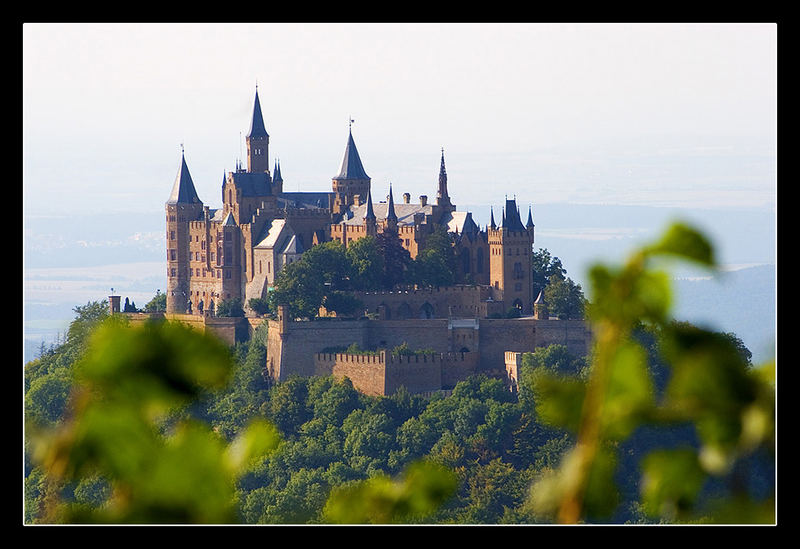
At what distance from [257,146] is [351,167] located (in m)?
3.95

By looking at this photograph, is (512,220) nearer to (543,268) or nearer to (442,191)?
(543,268)

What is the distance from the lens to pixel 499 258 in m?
58.5

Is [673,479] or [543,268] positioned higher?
[543,268]

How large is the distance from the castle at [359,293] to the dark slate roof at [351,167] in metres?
0.04

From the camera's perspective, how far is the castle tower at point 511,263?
190ft

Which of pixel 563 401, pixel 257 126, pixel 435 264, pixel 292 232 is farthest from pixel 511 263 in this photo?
pixel 563 401

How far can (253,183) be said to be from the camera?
63.7 meters

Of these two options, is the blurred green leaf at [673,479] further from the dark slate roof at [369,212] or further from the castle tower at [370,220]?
the dark slate roof at [369,212]

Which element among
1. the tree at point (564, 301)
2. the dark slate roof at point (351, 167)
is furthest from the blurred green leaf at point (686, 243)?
the dark slate roof at point (351, 167)

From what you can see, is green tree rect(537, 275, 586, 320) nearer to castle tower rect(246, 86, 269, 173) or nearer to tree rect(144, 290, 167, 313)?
castle tower rect(246, 86, 269, 173)

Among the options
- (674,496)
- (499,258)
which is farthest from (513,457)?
(674,496)

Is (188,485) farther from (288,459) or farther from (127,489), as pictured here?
(288,459)

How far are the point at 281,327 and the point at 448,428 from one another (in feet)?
21.8

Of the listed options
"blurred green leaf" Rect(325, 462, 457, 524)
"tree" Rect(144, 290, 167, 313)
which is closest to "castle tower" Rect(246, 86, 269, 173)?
"tree" Rect(144, 290, 167, 313)
